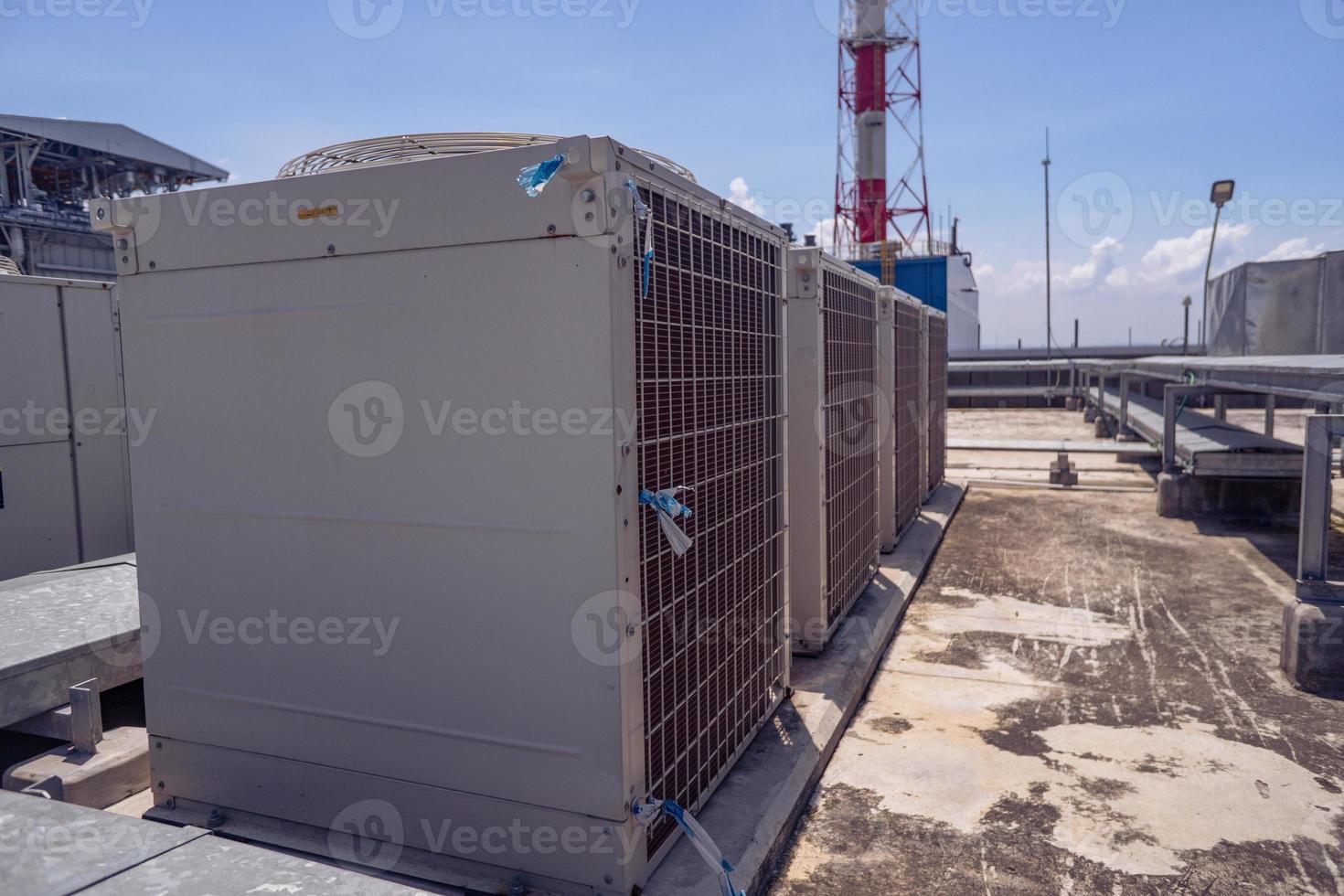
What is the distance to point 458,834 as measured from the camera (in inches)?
95.8

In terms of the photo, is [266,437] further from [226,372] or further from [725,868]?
[725,868]

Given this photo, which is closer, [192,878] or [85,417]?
[192,878]

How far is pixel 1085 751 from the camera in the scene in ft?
12.5

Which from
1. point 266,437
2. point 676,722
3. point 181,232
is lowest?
point 676,722

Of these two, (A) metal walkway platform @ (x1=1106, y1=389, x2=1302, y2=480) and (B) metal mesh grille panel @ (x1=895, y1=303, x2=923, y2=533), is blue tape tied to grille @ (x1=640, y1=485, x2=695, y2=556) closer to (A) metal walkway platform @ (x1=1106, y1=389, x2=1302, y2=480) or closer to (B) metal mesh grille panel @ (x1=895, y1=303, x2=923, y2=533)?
(B) metal mesh grille panel @ (x1=895, y1=303, x2=923, y2=533)

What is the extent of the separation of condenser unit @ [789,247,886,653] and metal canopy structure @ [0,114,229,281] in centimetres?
1421

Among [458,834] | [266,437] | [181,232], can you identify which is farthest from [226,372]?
[458,834]

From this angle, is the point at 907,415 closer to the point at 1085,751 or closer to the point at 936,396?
the point at 936,396

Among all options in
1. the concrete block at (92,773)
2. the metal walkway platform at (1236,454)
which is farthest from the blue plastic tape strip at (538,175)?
the metal walkway platform at (1236,454)

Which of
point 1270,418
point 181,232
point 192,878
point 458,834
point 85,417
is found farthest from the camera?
point 1270,418

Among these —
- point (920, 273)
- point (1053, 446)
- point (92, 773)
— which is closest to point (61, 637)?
point (92, 773)

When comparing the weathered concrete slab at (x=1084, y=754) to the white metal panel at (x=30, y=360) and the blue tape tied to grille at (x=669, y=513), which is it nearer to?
the blue tape tied to grille at (x=669, y=513)

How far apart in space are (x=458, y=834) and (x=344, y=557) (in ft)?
2.81

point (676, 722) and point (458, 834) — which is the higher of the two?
point (676, 722)
